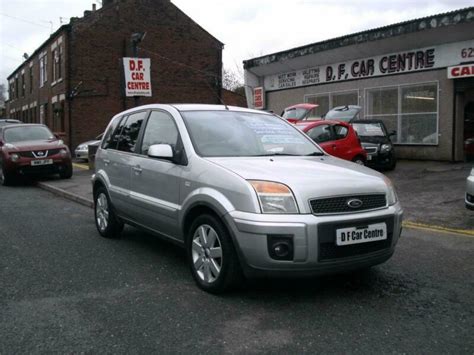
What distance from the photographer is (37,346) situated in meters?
3.41

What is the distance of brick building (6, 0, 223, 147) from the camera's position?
2548 cm

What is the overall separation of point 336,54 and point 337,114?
438cm

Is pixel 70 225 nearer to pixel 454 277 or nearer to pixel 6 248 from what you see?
pixel 6 248

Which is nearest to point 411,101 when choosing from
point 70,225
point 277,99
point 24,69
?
point 277,99

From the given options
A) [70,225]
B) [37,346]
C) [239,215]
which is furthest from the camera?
[70,225]

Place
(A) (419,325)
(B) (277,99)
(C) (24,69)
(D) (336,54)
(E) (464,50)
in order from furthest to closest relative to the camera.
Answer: (C) (24,69)
(B) (277,99)
(D) (336,54)
(E) (464,50)
(A) (419,325)

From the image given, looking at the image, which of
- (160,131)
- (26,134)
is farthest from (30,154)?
(160,131)

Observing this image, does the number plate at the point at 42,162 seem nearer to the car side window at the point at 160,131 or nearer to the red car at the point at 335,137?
the red car at the point at 335,137

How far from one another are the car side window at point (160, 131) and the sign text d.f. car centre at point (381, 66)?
1258cm

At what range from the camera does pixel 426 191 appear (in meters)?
10.4

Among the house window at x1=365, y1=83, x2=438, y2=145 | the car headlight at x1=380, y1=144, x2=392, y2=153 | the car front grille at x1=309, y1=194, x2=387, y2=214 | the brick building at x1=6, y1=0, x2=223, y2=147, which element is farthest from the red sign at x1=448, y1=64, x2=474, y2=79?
the brick building at x1=6, y1=0, x2=223, y2=147

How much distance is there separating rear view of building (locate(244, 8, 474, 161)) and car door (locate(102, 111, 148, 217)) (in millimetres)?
11827

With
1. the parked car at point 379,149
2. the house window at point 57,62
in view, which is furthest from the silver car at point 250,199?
the house window at point 57,62

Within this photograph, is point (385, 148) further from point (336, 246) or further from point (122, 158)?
point (336, 246)
